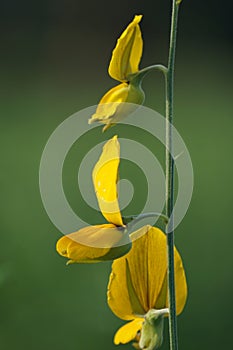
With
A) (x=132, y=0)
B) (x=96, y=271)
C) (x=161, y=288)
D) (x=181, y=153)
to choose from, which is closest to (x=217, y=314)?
(x=96, y=271)

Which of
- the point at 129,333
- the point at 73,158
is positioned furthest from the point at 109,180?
the point at 73,158

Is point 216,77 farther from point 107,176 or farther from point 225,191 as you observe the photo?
point 107,176

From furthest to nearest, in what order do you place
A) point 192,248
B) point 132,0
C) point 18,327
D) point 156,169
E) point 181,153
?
point 132,0 < point 192,248 < point 18,327 < point 156,169 < point 181,153

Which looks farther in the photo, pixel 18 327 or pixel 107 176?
pixel 18 327

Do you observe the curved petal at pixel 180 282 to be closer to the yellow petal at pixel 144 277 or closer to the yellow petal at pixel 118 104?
the yellow petal at pixel 144 277

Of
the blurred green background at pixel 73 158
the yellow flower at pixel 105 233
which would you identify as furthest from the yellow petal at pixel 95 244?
the blurred green background at pixel 73 158

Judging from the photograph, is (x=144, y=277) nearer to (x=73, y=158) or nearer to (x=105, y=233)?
(x=105, y=233)

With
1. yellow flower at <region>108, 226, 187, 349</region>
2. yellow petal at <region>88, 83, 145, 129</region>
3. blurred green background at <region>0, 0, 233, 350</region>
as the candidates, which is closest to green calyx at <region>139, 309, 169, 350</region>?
yellow flower at <region>108, 226, 187, 349</region>
